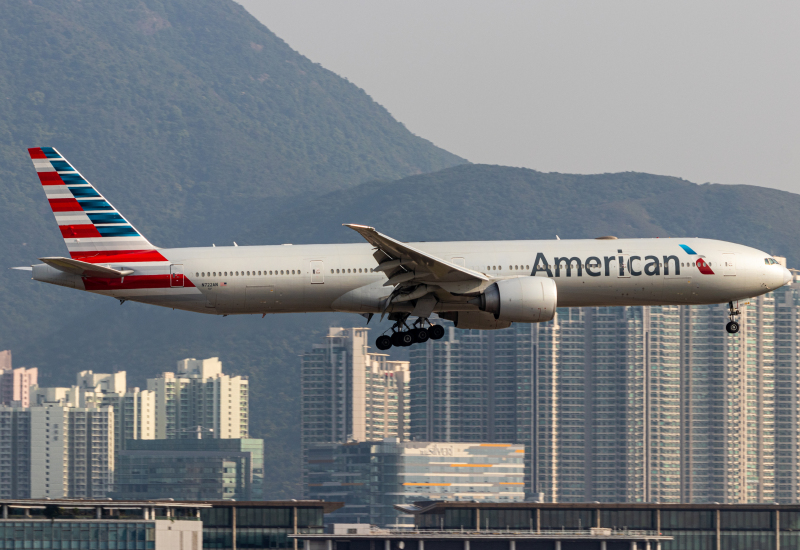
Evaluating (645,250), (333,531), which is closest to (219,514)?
(333,531)

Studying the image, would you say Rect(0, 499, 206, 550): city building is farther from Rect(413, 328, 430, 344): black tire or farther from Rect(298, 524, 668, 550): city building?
Rect(413, 328, 430, 344): black tire

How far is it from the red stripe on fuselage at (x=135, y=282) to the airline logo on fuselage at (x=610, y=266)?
1653 centimetres

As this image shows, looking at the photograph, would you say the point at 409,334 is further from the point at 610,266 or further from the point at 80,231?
the point at 80,231

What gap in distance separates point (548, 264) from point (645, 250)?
15.4 ft

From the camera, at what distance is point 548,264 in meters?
59.5

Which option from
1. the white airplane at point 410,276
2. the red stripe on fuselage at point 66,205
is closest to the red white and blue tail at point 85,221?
the red stripe on fuselage at point 66,205

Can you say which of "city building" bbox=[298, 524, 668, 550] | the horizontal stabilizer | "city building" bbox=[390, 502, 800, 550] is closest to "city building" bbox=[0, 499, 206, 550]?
"city building" bbox=[298, 524, 668, 550]

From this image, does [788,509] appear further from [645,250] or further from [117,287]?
[117,287]

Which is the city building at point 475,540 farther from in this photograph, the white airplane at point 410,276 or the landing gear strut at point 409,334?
the white airplane at point 410,276

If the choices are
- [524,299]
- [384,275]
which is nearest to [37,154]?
[384,275]

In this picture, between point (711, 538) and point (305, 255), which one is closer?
point (305, 255)

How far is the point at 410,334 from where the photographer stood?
6153cm

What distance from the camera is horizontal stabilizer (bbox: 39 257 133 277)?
57688 millimetres

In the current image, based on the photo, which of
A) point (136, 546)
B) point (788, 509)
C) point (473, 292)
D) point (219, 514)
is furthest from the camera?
point (788, 509)
